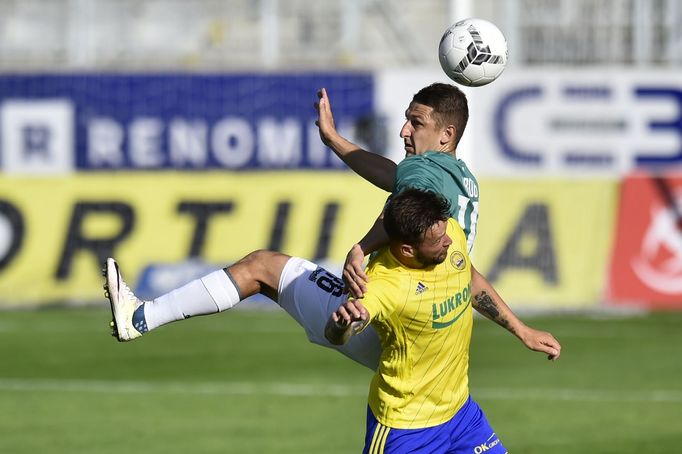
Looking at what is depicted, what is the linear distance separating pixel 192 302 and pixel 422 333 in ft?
4.51

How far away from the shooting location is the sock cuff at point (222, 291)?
7.19m

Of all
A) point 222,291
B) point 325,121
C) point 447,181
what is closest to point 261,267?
point 222,291

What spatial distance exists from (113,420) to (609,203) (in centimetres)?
948

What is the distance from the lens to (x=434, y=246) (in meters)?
6.31

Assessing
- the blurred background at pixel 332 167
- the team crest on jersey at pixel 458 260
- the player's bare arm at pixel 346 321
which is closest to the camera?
the player's bare arm at pixel 346 321

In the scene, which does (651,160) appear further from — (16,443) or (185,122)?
(16,443)

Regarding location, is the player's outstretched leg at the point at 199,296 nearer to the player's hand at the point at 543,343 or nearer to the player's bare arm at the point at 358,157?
the player's bare arm at the point at 358,157

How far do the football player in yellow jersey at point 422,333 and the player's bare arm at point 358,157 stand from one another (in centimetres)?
62

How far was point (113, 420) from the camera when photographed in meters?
11.6

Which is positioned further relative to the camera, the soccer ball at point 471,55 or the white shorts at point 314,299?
the soccer ball at point 471,55

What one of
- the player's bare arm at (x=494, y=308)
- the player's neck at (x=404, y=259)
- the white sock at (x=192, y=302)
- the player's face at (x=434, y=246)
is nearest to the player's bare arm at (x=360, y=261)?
the player's neck at (x=404, y=259)

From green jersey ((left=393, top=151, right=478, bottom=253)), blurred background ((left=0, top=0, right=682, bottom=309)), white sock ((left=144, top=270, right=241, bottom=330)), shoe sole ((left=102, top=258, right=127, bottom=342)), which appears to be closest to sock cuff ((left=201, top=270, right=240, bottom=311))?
white sock ((left=144, top=270, right=241, bottom=330))

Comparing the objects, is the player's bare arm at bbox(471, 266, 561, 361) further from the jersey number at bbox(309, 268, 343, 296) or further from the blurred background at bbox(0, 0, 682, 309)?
the blurred background at bbox(0, 0, 682, 309)

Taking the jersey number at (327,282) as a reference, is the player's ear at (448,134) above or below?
above
